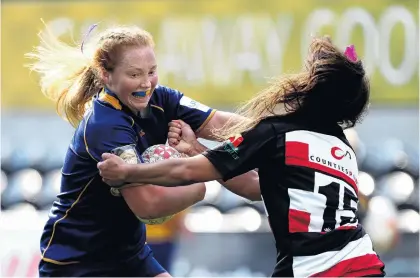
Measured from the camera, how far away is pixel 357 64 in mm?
4320

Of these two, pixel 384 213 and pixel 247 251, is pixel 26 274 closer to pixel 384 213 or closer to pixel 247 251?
pixel 247 251

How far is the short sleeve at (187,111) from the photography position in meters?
4.99

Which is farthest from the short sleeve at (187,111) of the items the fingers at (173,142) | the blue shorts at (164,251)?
the blue shorts at (164,251)

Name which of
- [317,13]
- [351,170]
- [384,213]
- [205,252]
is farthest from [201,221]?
[351,170]

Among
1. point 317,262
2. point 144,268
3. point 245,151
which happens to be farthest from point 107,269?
point 317,262

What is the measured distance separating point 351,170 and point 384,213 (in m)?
5.57

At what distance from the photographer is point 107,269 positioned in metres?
4.70

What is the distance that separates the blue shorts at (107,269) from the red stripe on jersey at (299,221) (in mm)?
1045

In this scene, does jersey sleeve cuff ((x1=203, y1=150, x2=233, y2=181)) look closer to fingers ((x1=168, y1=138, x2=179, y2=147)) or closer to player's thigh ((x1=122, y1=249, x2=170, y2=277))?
fingers ((x1=168, y1=138, x2=179, y2=147))

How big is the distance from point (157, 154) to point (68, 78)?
85 cm

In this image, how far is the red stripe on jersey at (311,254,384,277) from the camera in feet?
13.5

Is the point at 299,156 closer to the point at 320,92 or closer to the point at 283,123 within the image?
the point at 283,123

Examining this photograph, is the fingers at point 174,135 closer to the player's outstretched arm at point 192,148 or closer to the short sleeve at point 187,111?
the player's outstretched arm at point 192,148

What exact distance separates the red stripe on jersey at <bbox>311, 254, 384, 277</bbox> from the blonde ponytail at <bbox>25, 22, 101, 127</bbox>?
62.6 inches
